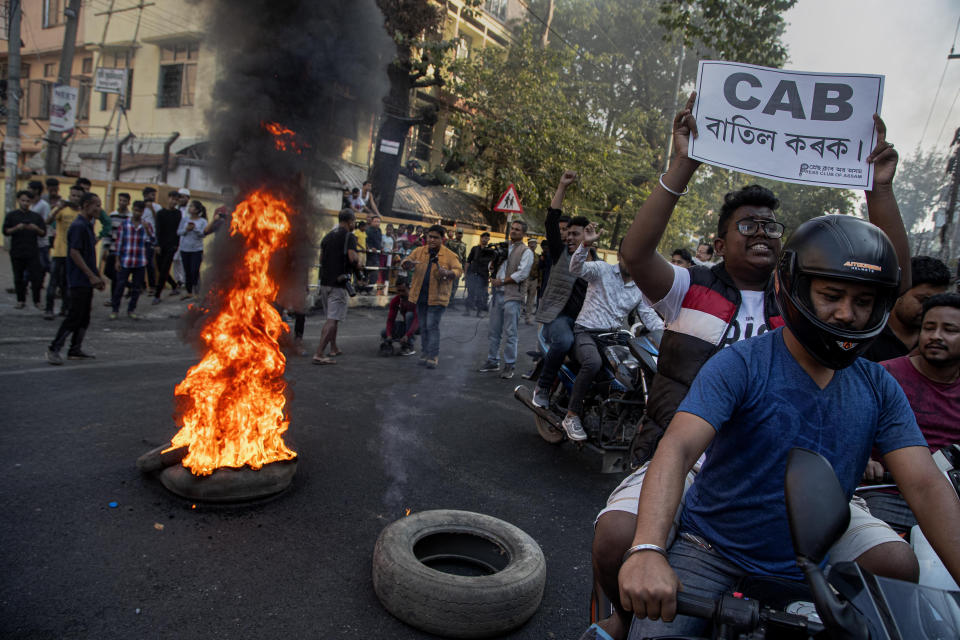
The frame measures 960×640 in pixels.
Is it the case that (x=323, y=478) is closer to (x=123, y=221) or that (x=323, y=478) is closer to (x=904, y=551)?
(x=904, y=551)

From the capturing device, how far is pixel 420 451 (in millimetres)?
5660

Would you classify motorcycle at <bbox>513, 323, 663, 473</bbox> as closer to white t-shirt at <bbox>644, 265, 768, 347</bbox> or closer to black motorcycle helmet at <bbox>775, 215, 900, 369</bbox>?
white t-shirt at <bbox>644, 265, 768, 347</bbox>

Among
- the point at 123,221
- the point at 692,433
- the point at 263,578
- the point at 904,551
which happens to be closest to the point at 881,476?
the point at 904,551

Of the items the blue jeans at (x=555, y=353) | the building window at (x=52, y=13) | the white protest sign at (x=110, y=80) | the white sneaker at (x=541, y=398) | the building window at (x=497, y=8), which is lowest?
the white sneaker at (x=541, y=398)

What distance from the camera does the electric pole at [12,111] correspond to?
574 inches

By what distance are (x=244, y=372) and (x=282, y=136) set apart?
1.72m

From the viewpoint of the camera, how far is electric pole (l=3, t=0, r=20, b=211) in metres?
14.6

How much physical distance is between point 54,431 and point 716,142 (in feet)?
17.6

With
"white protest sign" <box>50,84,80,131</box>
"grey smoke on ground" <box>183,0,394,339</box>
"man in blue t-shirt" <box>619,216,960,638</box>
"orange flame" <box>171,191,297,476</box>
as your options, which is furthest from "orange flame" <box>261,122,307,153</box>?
"white protest sign" <box>50,84,80,131</box>

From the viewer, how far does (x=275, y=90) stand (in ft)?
15.0

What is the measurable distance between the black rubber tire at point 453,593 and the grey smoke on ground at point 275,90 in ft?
7.87

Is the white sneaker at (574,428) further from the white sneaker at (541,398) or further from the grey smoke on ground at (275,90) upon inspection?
the grey smoke on ground at (275,90)

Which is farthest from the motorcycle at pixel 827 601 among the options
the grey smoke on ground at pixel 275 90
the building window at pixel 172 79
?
the building window at pixel 172 79

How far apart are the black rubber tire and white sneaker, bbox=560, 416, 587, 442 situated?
2.26 m
